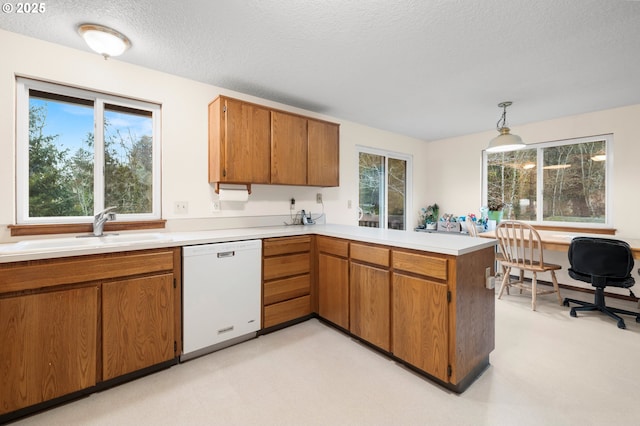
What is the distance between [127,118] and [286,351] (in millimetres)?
2379

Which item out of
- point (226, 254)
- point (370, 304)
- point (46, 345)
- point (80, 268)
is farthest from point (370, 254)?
point (46, 345)

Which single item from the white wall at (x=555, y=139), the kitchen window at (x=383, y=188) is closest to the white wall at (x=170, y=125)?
the kitchen window at (x=383, y=188)

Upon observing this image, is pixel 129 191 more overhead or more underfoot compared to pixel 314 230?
more overhead

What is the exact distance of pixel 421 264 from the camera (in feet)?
5.97

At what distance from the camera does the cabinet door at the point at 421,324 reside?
172cm

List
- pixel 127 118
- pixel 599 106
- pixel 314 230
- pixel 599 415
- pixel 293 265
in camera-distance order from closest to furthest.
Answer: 1. pixel 599 415
2. pixel 127 118
3. pixel 293 265
4. pixel 314 230
5. pixel 599 106

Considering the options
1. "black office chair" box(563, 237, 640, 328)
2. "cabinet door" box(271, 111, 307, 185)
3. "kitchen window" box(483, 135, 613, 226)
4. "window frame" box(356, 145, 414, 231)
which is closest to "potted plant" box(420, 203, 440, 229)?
"window frame" box(356, 145, 414, 231)

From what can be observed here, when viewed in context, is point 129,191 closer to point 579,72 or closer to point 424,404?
point 424,404

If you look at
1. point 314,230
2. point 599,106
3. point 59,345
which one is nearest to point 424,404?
point 314,230

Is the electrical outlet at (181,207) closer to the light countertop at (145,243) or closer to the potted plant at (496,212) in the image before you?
Result: the light countertop at (145,243)

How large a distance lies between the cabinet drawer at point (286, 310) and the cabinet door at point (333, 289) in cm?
15

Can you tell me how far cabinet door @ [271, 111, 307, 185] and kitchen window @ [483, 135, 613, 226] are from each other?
3.23m

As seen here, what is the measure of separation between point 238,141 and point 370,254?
1563 millimetres

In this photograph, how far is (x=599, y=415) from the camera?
1536 mm
